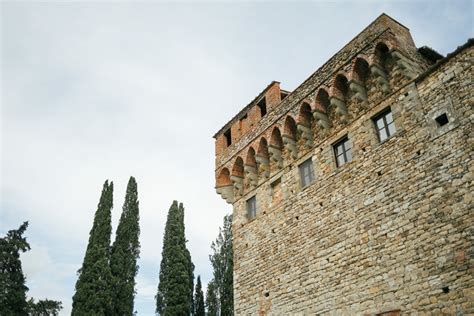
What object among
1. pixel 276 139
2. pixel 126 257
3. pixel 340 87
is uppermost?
pixel 340 87

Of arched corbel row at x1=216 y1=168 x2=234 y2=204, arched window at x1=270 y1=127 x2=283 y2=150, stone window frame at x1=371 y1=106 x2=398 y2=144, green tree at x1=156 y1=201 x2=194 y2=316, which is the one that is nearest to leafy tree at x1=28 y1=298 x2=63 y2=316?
green tree at x1=156 y1=201 x2=194 y2=316

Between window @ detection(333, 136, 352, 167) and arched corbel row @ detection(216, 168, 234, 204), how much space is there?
4276mm

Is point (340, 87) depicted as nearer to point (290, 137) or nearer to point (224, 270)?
point (290, 137)

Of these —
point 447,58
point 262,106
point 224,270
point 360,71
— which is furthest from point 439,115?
point 224,270

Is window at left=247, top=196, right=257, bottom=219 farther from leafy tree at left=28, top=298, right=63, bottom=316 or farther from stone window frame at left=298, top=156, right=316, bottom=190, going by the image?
leafy tree at left=28, top=298, right=63, bottom=316

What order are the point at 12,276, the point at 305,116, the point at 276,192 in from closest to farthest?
the point at 305,116 → the point at 276,192 → the point at 12,276

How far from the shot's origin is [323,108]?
10.4 m

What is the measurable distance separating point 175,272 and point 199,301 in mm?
3118

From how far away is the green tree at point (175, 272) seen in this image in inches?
808

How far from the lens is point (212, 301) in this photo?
21688mm

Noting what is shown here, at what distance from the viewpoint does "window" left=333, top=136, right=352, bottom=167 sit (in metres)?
9.57

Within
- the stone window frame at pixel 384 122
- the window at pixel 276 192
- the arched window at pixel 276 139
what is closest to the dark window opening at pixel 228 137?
the arched window at pixel 276 139

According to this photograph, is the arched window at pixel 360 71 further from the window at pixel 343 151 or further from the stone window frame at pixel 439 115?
the stone window frame at pixel 439 115

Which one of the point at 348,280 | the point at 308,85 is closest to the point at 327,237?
the point at 348,280
